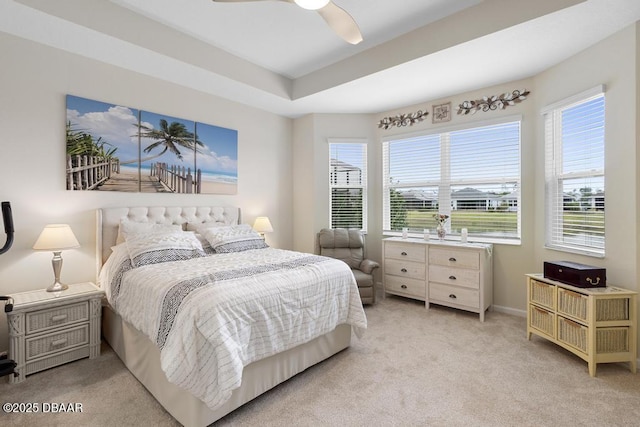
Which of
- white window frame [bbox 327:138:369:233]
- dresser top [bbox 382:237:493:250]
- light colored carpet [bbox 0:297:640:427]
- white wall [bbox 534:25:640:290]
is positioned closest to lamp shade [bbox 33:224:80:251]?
light colored carpet [bbox 0:297:640:427]

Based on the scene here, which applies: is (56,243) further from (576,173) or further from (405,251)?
(576,173)

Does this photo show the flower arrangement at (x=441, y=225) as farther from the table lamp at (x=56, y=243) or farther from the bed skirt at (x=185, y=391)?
the table lamp at (x=56, y=243)

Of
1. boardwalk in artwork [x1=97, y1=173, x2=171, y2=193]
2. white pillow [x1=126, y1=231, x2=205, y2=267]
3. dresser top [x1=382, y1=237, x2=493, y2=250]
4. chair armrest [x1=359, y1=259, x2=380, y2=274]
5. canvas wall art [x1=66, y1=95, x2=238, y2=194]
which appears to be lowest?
chair armrest [x1=359, y1=259, x2=380, y2=274]

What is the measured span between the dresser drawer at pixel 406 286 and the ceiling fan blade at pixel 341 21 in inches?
118

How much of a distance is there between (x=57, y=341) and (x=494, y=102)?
16.8ft

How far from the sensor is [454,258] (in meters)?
3.69

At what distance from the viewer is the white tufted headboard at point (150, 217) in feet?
9.91

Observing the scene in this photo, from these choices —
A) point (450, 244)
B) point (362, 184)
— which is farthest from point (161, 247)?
point (450, 244)

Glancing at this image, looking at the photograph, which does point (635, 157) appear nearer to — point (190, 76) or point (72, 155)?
point (190, 76)

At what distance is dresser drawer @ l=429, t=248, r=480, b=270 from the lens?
11.7 feet

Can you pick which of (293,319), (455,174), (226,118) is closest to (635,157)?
(455,174)

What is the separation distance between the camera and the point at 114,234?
3.09m

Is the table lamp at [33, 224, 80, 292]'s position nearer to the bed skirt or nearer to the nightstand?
the nightstand

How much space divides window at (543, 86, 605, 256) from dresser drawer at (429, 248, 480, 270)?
30.7 inches
